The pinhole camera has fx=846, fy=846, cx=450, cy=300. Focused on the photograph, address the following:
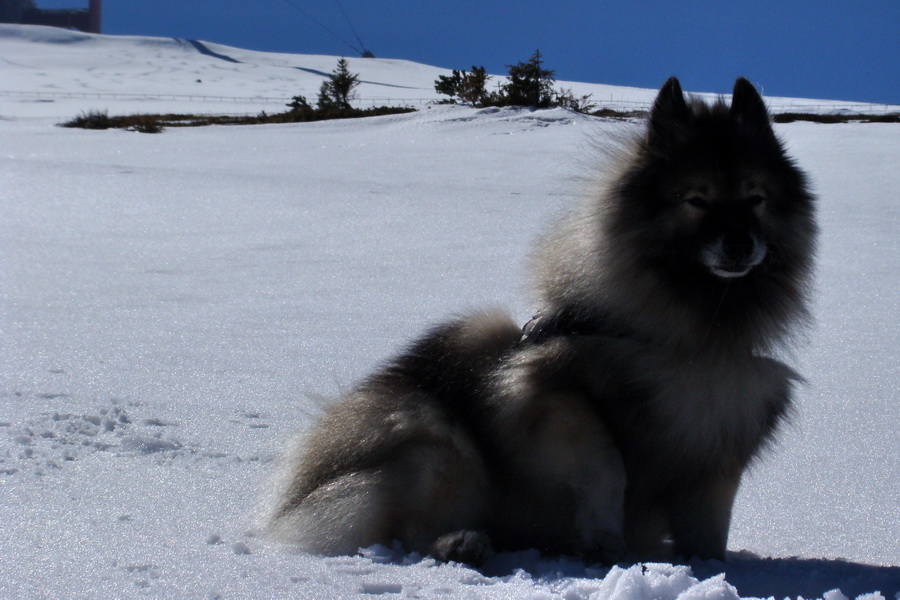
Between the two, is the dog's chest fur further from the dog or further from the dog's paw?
the dog's paw

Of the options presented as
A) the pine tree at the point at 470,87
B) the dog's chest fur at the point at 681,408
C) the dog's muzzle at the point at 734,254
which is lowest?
the dog's chest fur at the point at 681,408

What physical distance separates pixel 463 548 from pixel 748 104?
1.92 metres

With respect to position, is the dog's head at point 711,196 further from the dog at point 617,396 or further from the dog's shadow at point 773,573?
the dog's shadow at point 773,573

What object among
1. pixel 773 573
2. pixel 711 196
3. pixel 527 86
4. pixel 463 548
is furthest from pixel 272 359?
pixel 527 86

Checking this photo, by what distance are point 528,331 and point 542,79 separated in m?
20.5

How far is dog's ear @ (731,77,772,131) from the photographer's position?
10.3 feet

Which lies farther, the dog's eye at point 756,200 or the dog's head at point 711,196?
the dog's eye at point 756,200

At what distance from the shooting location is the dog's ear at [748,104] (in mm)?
3137

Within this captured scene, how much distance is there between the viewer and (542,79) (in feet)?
73.8

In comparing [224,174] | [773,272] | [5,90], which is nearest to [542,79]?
[224,174]

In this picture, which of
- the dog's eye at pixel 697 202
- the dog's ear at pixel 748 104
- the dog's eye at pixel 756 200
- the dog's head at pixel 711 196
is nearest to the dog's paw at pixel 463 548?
the dog's head at pixel 711 196

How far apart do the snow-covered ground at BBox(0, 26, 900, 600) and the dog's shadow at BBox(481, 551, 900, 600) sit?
0.01 metres

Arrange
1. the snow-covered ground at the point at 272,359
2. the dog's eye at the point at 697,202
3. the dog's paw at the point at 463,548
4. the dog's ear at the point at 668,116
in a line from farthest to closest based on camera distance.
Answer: the dog's ear at the point at 668,116 < the dog's eye at the point at 697,202 < the dog's paw at the point at 463,548 < the snow-covered ground at the point at 272,359

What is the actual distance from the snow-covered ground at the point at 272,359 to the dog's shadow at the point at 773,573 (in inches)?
0.5
